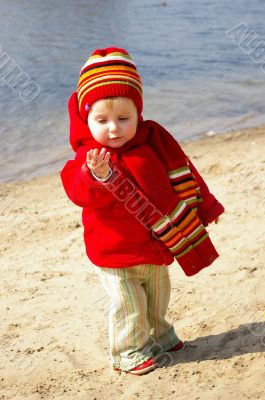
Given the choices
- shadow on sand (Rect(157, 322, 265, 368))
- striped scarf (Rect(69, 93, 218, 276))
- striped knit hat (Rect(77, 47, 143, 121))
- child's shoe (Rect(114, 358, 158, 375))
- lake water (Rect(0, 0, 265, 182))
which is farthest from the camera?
lake water (Rect(0, 0, 265, 182))

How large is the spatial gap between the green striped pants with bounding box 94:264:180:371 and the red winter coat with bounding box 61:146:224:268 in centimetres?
9

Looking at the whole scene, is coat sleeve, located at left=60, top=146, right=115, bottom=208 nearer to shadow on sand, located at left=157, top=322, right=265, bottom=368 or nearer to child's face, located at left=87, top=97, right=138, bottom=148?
child's face, located at left=87, top=97, right=138, bottom=148

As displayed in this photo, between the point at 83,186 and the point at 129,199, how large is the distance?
237mm

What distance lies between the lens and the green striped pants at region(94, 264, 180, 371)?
351cm

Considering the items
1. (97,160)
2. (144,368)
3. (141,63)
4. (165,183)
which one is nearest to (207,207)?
(165,183)

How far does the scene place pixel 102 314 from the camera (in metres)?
4.43

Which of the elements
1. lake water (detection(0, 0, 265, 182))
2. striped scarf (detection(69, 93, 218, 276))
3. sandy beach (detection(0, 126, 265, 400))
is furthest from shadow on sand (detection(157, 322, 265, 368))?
lake water (detection(0, 0, 265, 182))

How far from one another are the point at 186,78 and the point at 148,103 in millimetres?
1615

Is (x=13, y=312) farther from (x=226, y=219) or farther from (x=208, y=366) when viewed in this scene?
(x=226, y=219)

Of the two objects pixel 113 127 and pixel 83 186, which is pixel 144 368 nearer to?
pixel 83 186

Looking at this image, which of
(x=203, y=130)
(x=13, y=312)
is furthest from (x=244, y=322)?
(x=203, y=130)

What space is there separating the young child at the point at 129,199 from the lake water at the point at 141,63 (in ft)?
14.4

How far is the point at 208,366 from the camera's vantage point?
3643 millimetres

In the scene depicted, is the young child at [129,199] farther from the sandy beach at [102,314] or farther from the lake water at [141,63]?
the lake water at [141,63]
